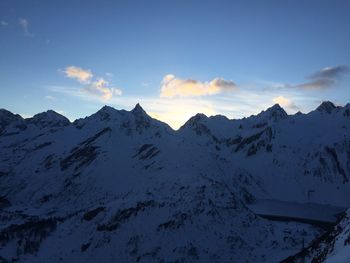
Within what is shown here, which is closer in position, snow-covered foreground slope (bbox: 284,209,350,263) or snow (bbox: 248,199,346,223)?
snow-covered foreground slope (bbox: 284,209,350,263)

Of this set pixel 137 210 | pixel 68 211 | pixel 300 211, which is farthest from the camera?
pixel 300 211

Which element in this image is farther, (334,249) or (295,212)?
(295,212)

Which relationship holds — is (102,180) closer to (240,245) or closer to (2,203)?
(2,203)

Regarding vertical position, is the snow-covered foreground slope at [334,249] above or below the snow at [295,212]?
above

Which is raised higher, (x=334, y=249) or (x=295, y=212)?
(x=334, y=249)

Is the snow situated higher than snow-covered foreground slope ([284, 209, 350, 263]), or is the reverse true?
snow-covered foreground slope ([284, 209, 350, 263])

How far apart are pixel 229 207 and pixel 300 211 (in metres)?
87.5

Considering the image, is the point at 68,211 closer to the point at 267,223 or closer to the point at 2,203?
the point at 2,203

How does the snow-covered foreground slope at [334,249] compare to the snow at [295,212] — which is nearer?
the snow-covered foreground slope at [334,249]

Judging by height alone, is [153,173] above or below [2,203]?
above

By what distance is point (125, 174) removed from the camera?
19550 cm

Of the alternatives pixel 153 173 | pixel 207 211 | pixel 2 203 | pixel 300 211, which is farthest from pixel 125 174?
pixel 207 211

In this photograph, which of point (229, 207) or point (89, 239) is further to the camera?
point (229, 207)

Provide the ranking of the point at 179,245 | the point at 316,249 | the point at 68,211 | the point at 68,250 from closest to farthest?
the point at 316,249
the point at 179,245
the point at 68,250
the point at 68,211
